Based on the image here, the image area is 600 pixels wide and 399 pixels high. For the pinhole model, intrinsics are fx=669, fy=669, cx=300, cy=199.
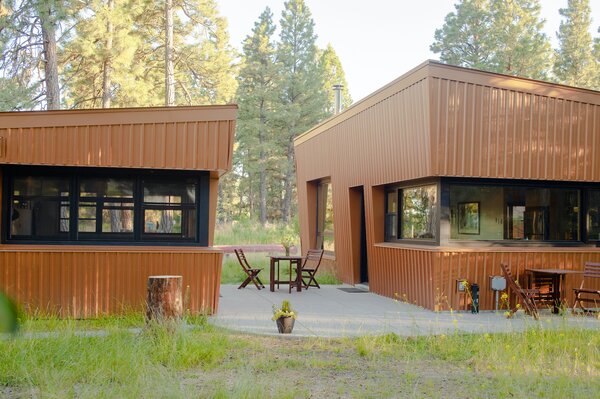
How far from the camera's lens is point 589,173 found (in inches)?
483

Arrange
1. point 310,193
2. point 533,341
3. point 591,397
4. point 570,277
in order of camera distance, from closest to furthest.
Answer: point 591,397 < point 533,341 < point 570,277 < point 310,193

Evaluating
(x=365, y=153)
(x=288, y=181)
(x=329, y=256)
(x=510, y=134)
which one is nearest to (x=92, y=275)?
(x=365, y=153)

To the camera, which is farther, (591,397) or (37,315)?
(37,315)

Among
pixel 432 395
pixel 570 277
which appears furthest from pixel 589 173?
pixel 432 395

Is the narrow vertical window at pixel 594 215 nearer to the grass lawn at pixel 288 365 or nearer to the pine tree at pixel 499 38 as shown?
the grass lawn at pixel 288 365

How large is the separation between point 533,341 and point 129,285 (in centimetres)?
577

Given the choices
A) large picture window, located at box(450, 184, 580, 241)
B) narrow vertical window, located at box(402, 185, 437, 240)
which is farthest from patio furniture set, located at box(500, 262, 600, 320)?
narrow vertical window, located at box(402, 185, 437, 240)

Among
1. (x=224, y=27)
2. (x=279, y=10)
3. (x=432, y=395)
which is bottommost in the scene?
(x=432, y=395)

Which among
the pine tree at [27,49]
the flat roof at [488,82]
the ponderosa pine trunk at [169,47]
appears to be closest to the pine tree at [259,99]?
the ponderosa pine trunk at [169,47]

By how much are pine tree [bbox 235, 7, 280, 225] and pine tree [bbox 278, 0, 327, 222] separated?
71 centimetres

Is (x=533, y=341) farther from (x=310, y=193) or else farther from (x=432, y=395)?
(x=310, y=193)

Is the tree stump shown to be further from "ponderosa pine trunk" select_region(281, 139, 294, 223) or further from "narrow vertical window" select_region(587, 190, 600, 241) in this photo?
"ponderosa pine trunk" select_region(281, 139, 294, 223)

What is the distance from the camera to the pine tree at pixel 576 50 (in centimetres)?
3156

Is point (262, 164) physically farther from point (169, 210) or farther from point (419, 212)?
point (169, 210)
